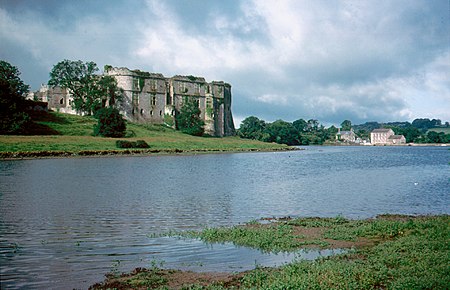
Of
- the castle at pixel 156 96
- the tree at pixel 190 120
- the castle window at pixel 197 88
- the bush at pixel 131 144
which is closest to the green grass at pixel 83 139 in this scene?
the bush at pixel 131 144

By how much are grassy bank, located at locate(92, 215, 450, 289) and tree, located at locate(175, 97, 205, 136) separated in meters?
94.0

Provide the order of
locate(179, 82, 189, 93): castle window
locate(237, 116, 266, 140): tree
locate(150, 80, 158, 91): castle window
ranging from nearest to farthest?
locate(150, 80, 158, 91): castle window, locate(179, 82, 189, 93): castle window, locate(237, 116, 266, 140): tree

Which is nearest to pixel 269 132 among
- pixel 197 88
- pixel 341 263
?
pixel 197 88

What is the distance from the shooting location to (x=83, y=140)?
75625 millimetres

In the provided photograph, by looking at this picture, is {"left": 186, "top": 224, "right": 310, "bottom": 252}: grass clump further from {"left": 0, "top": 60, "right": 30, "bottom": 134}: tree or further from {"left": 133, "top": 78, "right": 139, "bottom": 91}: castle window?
{"left": 133, "top": 78, "right": 139, "bottom": 91}: castle window

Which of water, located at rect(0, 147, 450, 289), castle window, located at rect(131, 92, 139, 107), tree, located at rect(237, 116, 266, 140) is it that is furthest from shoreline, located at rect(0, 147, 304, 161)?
tree, located at rect(237, 116, 266, 140)

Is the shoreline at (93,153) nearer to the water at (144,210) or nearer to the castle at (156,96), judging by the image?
the water at (144,210)

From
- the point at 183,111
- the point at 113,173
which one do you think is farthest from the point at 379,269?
the point at 183,111

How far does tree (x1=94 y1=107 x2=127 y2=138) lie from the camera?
8469cm

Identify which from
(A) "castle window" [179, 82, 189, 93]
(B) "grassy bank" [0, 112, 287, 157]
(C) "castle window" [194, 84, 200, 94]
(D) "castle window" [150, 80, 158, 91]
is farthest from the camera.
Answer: (C) "castle window" [194, 84, 200, 94]

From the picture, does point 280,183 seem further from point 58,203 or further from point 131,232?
point 131,232

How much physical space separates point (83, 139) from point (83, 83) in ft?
97.7

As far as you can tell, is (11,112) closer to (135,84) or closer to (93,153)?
(93,153)

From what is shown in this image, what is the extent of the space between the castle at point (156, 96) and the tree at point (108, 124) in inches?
796
